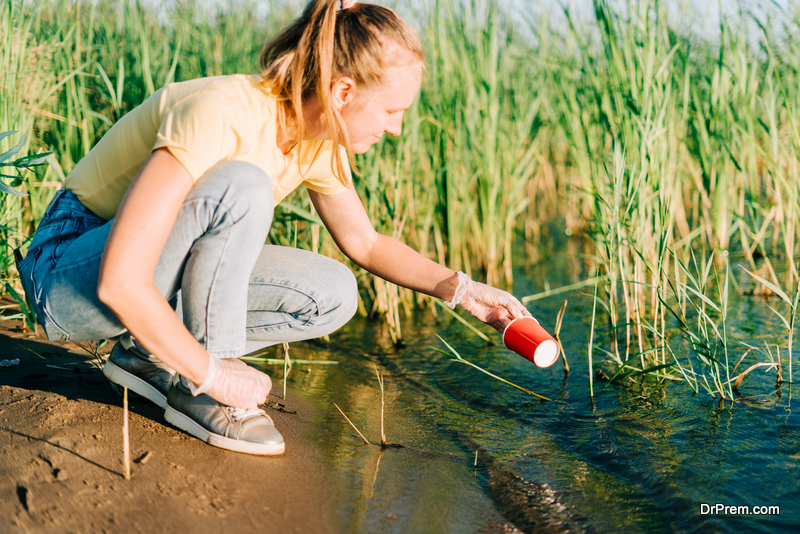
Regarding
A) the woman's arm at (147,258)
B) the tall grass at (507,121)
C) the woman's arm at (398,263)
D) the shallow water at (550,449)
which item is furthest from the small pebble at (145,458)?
the tall grass at (507,121)

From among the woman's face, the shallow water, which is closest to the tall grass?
the shallow water

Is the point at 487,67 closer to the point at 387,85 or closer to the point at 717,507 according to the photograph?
the point at 387,85

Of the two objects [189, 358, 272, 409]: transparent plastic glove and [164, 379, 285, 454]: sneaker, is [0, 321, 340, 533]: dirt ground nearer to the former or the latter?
[164, 379, 285, 454]: sneaker

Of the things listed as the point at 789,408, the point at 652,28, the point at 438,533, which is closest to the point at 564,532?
the point at 438,533

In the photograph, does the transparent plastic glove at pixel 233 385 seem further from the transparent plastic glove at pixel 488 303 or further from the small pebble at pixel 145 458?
the transparent plastic glove at pixel 488 303

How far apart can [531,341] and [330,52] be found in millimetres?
832

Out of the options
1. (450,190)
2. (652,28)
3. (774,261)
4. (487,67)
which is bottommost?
(774,261)

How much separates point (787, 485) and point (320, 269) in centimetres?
119

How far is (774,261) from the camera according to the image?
306cm

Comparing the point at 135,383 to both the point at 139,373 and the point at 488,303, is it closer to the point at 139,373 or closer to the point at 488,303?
the point at 139,373

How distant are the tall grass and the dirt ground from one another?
0.86 m

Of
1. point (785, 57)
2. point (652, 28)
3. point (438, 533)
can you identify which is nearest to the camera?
point (438, 533)

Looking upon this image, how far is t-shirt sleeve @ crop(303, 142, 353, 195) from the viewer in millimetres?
1639

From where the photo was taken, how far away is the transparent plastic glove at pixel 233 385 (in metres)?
1.31
